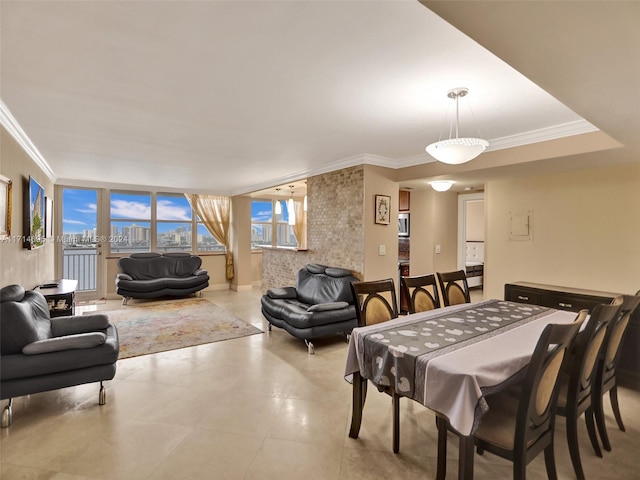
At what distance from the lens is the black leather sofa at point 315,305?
3.96 meters

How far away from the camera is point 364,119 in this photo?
3.08m

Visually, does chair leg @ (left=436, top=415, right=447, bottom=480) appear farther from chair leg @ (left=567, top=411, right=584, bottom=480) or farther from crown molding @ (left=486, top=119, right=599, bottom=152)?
crown molding @ (left=486, top=119, right=599, bottom=152)

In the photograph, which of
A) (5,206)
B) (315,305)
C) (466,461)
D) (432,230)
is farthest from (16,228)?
(432,230)

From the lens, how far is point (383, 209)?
15.6 feet

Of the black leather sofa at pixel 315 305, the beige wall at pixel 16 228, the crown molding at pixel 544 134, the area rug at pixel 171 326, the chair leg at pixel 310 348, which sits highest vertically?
the crown molding at pixel 544 134

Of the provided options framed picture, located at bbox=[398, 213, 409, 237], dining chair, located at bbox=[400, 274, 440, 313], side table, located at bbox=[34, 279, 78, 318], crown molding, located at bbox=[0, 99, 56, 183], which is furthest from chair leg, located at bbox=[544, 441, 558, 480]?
side table, located at bbox=[34, 279, 78, 318]

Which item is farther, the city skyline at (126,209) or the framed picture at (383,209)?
the city skyline at (126,209)

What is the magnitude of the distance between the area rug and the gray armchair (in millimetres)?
1171

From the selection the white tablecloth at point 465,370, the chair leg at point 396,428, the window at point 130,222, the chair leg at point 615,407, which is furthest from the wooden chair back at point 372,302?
the window at point 130,222

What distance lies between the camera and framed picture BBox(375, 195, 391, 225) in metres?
4.68

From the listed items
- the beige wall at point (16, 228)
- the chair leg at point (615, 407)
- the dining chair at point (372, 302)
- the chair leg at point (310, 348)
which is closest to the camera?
the chair leg at point (615, 407)

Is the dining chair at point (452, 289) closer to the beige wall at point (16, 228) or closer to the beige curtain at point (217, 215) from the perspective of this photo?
the beige wall at point (16, 228)

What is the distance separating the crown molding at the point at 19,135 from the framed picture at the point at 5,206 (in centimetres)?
54

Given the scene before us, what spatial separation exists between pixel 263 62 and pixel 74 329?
2990 mm
